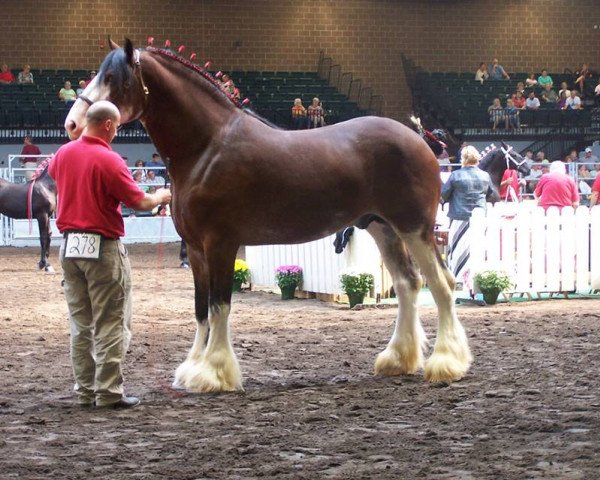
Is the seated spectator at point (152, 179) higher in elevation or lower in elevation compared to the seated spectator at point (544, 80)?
lower

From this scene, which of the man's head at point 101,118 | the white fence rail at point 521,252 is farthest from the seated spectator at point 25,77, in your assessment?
the man's head at point 101,118

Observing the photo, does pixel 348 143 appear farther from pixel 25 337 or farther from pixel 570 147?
pixel 570 147

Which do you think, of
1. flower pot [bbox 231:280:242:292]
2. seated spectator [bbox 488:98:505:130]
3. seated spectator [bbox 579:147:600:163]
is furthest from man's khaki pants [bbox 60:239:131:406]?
seated spectator [bbox 488:98:505:130]

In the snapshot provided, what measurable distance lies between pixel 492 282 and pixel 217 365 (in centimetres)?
608

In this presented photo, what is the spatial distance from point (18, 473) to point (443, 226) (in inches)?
444

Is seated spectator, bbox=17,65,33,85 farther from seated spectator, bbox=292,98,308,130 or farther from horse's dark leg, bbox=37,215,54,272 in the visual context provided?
horse's dark leg, bbox=37,215,54,272

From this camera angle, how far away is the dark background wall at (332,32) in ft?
105

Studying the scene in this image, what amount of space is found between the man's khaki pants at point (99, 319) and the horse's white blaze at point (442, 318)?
216 cm

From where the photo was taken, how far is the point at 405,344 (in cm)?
759

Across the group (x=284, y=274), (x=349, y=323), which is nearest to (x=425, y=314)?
(x=349, y=323)

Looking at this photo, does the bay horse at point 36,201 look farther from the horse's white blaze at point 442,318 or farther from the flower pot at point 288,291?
the horse's white blaze at point 442,318

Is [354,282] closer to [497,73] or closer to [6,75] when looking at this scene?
[6,75]

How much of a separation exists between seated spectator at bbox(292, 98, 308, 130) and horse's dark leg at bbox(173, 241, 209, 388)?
22.4 meters

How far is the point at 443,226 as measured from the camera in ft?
50.7
